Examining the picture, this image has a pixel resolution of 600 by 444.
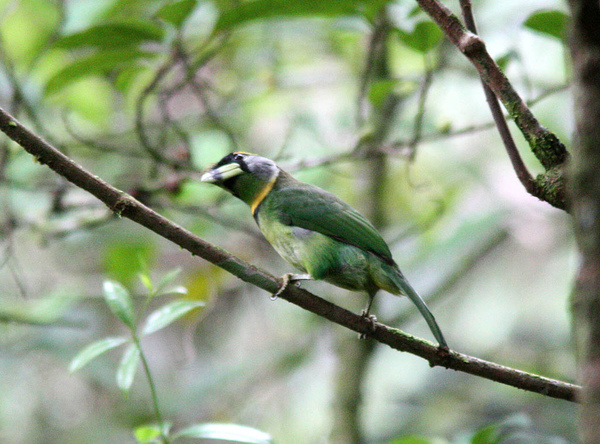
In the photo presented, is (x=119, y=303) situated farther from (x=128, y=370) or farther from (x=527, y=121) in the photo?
(x=527, y=121)

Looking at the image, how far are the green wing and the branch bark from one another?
2.53 ft

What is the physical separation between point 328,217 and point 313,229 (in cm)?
6

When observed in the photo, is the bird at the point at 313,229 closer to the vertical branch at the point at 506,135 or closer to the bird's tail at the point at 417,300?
the bird's tail at the point at 417,300

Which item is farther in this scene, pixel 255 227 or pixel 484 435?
pixel 255 227

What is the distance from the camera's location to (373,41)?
2.65m

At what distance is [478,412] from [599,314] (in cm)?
300

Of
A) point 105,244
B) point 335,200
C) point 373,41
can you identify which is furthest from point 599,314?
point 105,244

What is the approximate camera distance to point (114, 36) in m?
2.40

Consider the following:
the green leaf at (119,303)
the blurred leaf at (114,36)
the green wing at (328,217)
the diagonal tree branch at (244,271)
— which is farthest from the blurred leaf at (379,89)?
the green leaf at (119,303)

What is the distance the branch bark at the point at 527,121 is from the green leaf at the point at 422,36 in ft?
2.77

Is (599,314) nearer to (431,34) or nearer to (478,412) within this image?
(431,34)

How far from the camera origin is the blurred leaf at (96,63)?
2455 millimetres

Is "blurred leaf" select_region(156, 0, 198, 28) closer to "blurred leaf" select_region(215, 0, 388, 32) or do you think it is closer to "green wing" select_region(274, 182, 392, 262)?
"blurred leaf" select_region(215, 0, 388, 32)

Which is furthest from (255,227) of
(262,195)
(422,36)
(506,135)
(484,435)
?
(506,135)
